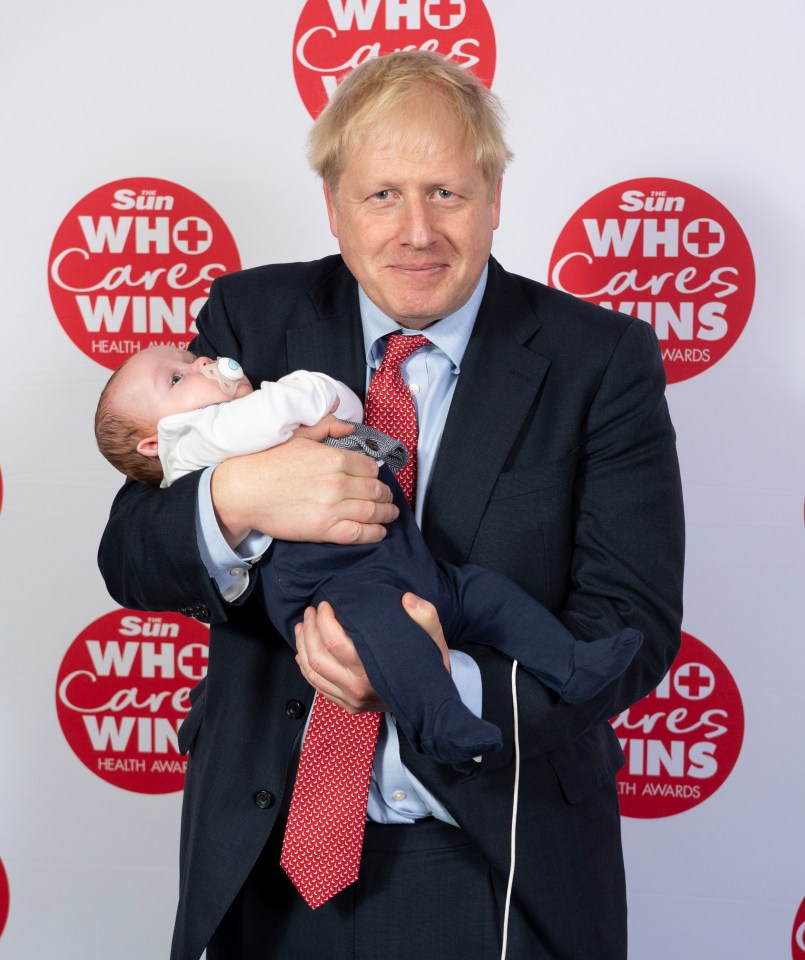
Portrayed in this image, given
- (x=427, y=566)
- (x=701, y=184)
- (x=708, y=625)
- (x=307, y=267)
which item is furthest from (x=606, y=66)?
(x=427, y=566)

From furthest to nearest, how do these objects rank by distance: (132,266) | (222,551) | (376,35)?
(132,266) < (376,35) < (222,551)

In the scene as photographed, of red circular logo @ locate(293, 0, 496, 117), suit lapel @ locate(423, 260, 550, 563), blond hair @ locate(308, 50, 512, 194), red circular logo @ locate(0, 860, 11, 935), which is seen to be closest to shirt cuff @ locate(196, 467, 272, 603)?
suit lapel @ locate(423, 260, 550, 563)

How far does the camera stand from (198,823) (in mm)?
1607

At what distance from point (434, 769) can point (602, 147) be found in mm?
1550

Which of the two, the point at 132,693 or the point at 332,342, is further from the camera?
the point at 132,693

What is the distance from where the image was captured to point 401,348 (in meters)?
1.65

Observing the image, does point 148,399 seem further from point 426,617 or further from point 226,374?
point 426,617

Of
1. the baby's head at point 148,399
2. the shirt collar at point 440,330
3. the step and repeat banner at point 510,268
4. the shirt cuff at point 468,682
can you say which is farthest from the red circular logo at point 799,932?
the baby's head at point 148,399

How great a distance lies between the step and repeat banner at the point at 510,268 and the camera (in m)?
2.50

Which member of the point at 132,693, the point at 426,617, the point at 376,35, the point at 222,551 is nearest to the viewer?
the point at 426,617

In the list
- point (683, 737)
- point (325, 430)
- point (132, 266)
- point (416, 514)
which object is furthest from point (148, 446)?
point (683, 737)

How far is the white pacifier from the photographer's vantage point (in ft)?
5.26

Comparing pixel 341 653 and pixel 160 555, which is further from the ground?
pixel 160 555

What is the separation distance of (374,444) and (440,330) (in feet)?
0.72
